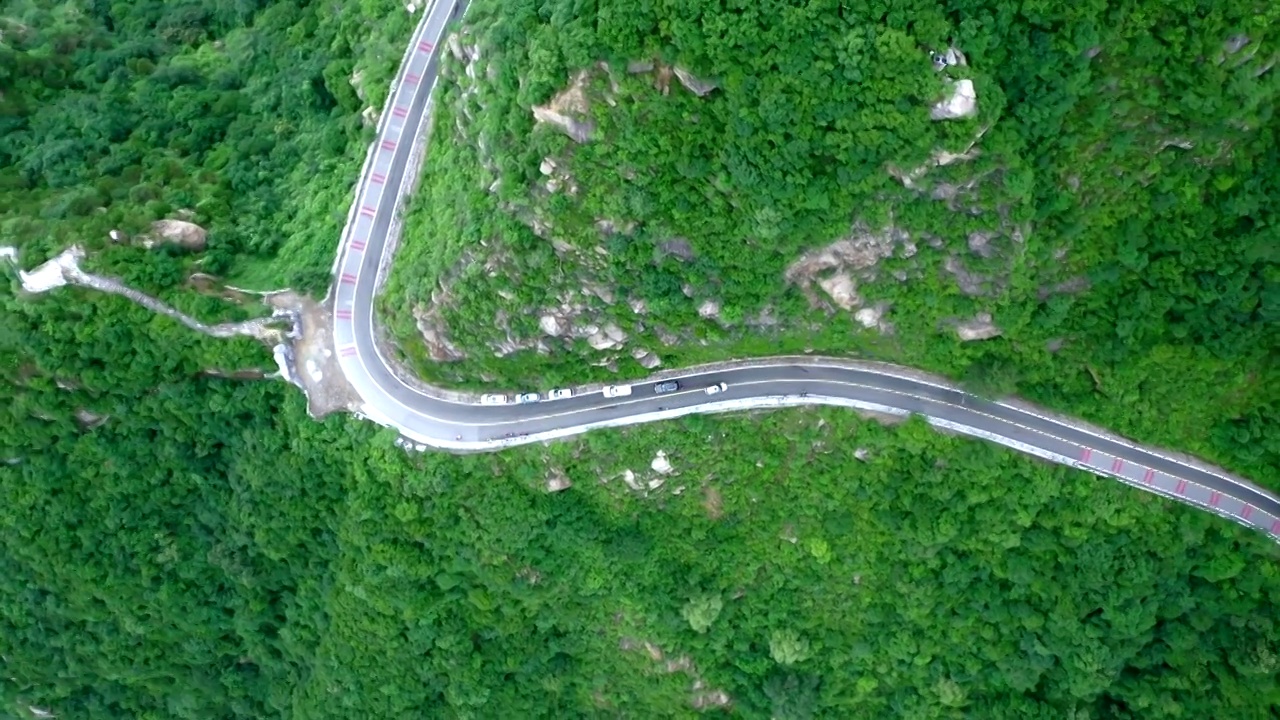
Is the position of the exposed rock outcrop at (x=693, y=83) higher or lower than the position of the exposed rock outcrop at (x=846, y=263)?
higher

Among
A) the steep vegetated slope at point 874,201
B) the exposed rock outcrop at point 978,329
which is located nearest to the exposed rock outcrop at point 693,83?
the steep vegetated slope at point 874,201

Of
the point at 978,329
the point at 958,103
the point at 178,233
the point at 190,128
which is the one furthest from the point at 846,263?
the point at 190,128

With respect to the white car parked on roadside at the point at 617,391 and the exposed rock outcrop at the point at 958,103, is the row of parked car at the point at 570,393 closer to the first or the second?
the white car parked on roadside at the point at 617,391

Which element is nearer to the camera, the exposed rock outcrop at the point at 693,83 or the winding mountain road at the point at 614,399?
the exposed rock outcrop at the point at 693,83

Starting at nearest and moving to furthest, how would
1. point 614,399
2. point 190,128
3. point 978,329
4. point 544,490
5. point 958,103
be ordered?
point 958,103, point 978,329, point 614,399, point 544,490, point 190,128

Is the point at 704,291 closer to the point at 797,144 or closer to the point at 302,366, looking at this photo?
the point at 797,144

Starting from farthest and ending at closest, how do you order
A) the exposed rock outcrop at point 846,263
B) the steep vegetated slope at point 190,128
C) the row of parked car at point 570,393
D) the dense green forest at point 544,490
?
the steep vegetated slope at point 190,128 → the row of parked car at point 570,393 → the dense green forest at point 544,490 → the exposed rock outcrop at point 846,263

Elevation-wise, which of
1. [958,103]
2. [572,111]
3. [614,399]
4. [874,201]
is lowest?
[614,399]

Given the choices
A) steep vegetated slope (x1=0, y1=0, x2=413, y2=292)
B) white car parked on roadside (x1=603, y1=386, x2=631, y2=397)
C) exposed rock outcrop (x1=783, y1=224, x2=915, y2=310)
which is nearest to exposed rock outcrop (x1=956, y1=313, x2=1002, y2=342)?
exposed rock outcrop (x1=783, y1=224, x2=915, y2=310)

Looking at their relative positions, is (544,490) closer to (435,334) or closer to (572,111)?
(435,334)
